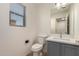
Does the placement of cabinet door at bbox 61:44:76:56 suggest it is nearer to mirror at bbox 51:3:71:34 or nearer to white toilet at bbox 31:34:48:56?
mirror at bbox 51:3:71:34

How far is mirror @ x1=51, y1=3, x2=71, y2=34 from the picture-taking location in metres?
1.89

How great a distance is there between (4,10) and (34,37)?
77cm

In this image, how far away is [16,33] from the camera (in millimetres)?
1792

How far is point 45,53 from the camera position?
1819 mm

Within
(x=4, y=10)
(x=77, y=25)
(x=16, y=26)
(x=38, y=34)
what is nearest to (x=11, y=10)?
(x=4, y=10)

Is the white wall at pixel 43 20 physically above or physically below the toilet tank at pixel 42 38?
above

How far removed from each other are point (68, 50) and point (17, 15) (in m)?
1.23

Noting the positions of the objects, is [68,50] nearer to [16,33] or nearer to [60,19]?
[60,19]

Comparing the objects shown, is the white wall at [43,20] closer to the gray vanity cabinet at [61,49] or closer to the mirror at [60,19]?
the mirror at [60,19]

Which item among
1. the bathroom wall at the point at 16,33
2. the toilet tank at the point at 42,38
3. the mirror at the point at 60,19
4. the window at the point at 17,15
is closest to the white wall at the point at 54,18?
the mirror at the point at 60,19

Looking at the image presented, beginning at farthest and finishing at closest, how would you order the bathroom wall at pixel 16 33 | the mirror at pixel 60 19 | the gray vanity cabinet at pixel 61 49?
the mirror at pixel 60 19, the gray vanity cabinet at pixel 61 49, the bathroom wall at pixel 16 33

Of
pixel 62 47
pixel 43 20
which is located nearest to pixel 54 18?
pixel 43 20

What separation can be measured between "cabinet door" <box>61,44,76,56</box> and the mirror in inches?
12.4

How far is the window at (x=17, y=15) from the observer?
69.0 inches
